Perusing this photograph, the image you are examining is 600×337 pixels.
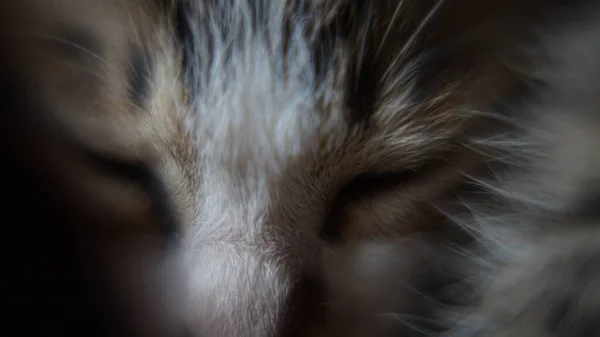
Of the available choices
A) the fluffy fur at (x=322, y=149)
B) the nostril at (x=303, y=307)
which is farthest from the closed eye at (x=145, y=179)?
the nostril at (x=303, y=307)

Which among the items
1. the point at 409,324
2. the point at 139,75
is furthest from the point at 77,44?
the point at 409,324

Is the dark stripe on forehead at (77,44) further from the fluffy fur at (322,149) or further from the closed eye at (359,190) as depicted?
the closed eye at (359,190)

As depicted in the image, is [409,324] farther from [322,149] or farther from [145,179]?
[145,179]

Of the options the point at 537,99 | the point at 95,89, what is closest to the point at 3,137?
the point at 95,89

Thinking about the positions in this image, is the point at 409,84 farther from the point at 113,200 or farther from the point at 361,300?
the point at 113,200

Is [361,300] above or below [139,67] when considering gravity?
below

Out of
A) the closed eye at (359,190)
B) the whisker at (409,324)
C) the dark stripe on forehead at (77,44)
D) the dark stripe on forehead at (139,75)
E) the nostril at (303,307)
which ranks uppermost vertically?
the dark stripe on forehead at (77,44)

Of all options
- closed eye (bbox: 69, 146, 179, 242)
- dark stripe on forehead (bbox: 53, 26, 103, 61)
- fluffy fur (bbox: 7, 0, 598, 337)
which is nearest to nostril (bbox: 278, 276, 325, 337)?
fluffy fur (bbox: 7, 0, 598, 337)

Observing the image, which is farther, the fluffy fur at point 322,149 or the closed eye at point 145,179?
the closed eye at point 145,179
